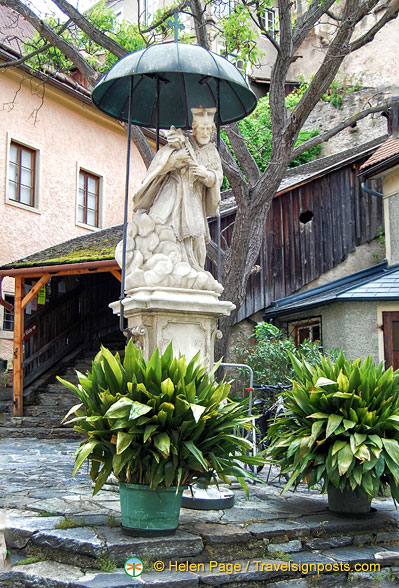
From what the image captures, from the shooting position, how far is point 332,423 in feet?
14.4

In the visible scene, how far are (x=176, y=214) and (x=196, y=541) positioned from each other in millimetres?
2796

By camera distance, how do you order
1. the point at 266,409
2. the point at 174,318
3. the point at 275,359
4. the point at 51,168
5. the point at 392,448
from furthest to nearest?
the point at 51,168 < the point at 275,359 < the point at 266,409 < the point at 174,318 < the point at 392,448

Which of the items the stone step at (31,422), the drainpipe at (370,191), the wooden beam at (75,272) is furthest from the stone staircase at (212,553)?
the drainpipe at (370,191)

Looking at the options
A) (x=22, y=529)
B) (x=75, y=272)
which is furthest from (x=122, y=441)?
(x=75, y=272)

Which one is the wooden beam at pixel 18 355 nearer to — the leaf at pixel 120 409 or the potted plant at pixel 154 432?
the potted plant at pixel 154 432

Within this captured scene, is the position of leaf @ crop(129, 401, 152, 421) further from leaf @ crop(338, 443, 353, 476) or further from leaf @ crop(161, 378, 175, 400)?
leaf @ crop(338, 443, 353, 476)

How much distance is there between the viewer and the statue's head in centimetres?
570

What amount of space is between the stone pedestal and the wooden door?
7.16m

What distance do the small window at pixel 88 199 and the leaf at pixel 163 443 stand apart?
12.9 m

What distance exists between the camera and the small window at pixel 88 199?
16406mm

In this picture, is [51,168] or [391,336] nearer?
[391,336]

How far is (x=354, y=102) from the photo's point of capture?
2328 centimetres

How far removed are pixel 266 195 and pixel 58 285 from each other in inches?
276

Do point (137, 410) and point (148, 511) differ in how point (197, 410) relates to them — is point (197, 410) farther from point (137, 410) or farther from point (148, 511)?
point (148, 511)
